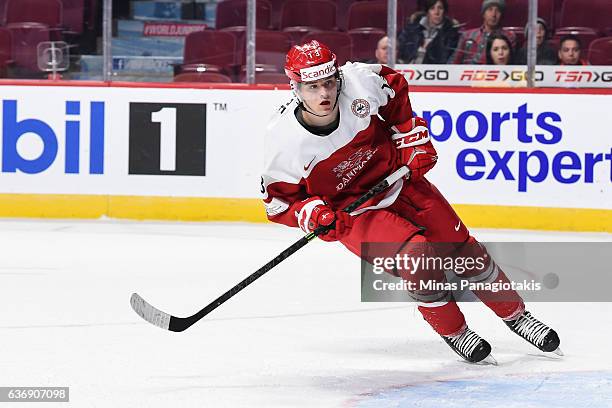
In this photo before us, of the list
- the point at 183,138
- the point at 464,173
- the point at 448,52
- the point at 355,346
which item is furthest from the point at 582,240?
the point at 355,346

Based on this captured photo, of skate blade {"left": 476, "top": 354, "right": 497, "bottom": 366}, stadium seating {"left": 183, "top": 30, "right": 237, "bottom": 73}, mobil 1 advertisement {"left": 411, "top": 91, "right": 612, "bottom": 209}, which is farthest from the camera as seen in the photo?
stadium seating {"left": 183, "top": 30, "right": 237, "bottom": 73}

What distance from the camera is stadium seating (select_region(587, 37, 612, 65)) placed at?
688cm

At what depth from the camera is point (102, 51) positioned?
7.29 metres

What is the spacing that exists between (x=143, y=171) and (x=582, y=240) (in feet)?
8.20

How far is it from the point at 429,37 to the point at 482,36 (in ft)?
0.96

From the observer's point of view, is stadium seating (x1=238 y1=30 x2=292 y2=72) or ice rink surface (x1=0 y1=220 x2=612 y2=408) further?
stadium seating (x1=238 y1=30 x2=292 y2=72)

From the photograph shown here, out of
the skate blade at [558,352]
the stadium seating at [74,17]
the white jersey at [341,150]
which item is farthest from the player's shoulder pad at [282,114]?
the stadium seating at [74,17]

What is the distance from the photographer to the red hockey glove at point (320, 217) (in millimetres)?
3742

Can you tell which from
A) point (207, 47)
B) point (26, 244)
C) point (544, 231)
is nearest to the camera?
point (26, 244)

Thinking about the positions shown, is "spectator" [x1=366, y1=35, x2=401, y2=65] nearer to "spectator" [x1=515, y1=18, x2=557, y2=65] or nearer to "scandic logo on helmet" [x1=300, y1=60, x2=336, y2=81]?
"spectator" [x1=515, y1=18, x2=557, y2=65]

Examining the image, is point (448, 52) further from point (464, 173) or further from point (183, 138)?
point (183, 138)

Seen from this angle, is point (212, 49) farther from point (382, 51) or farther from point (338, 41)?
point (382, 51)

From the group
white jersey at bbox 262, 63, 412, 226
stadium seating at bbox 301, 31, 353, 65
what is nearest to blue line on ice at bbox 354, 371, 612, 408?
white jersey at bbox 262, 63, 412, 226

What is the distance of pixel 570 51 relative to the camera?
695cm
